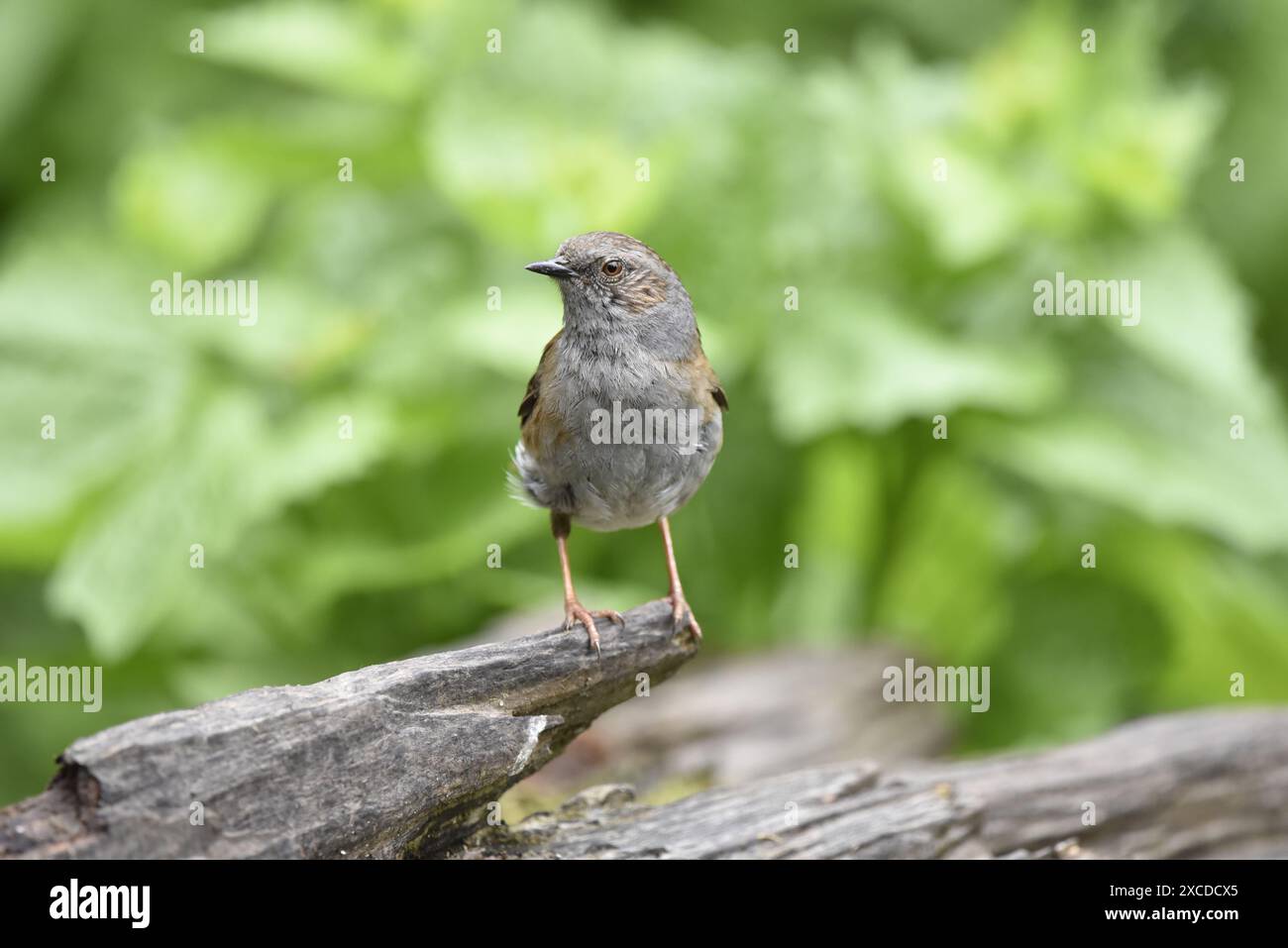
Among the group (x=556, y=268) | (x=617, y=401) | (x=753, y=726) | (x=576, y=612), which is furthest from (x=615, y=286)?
(x=753, y=726)

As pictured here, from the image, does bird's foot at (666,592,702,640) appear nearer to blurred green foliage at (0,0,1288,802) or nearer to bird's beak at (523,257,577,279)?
bird's beak at (523,257,577,279)

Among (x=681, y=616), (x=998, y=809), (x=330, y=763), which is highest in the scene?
(x=681, y=616)

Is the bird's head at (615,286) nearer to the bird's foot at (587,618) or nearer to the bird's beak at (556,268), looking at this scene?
the bird's beak at (556,268)

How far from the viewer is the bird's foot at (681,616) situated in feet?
11.9

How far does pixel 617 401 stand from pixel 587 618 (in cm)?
57

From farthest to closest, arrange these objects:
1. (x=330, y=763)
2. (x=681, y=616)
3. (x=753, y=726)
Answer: (x=753, y=726)
(x=681, y=616)
(x=330, y=763)

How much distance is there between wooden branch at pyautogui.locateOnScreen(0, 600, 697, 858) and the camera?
2.58 metres

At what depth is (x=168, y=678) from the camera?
5672 millimetres

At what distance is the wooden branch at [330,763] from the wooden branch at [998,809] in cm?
28

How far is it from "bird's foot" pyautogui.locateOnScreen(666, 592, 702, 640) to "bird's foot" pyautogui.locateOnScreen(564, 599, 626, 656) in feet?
0.48

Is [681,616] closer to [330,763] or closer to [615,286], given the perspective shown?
[615,286]

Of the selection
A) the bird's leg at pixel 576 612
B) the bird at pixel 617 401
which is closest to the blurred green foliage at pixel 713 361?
the bird's leg at pixel 576 612

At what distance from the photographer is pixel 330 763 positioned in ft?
9.36
